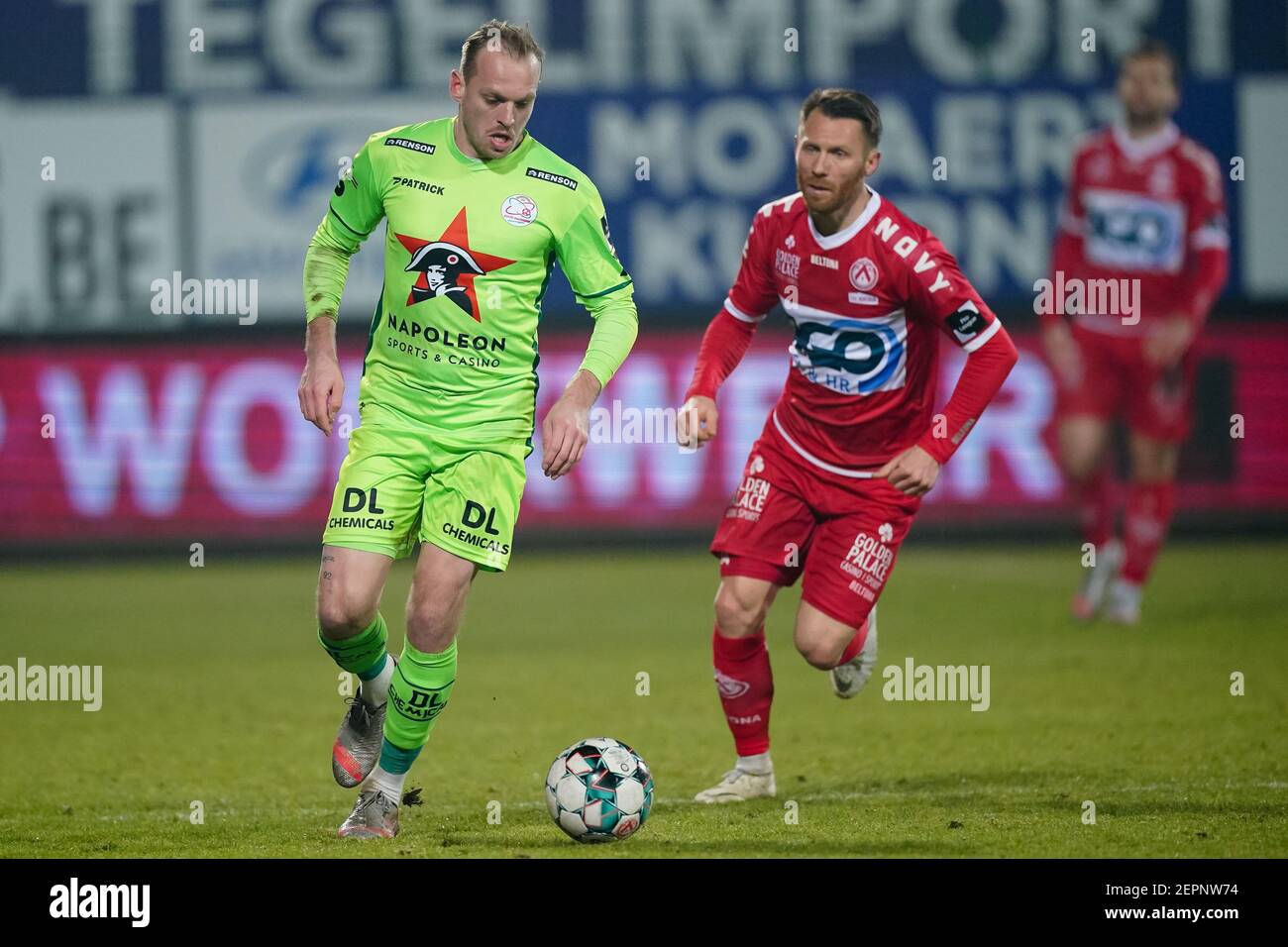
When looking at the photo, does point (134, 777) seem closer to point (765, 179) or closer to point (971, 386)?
point (971, 386)

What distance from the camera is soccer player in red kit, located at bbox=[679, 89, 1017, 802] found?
615cm

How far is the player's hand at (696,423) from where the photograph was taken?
6043 mm

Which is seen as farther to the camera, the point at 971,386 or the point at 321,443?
the point at 321,443

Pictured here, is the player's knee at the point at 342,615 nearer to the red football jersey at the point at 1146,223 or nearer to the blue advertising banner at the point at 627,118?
the red football jersey at the point at 1146,223

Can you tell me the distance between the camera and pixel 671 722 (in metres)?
8.13

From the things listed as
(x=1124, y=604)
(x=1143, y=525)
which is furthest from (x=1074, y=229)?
(x=1124, y=604)

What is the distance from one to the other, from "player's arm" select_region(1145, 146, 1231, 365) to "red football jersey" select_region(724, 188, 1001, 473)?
5519mm

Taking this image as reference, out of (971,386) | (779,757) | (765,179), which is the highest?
(765,179)

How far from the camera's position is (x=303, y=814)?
20.2 ft

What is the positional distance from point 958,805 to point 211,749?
317 cm

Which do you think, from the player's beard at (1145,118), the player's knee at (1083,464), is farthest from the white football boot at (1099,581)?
the player's beard at (1145,118)

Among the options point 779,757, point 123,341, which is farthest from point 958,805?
point 123,341

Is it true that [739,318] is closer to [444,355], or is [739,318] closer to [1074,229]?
[444,355]

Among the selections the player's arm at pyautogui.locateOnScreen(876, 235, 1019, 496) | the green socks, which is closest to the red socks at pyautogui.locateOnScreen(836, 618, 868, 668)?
the player's arm at pyautogui.locateOnScreen(876, 235, 1019, 496)
